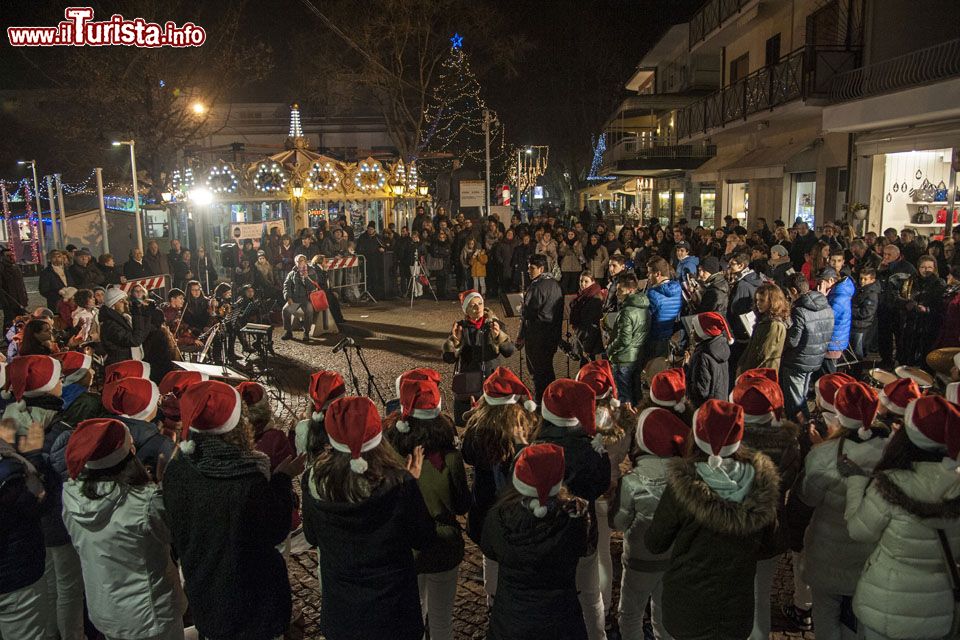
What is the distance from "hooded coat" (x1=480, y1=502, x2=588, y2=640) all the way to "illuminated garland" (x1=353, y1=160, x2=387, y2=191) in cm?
1836

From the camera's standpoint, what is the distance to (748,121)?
20.3 meters

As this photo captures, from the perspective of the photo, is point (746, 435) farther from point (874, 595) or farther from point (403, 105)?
point (403, 105)

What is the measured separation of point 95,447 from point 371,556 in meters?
1.33

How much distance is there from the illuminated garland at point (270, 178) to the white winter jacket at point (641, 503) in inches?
674

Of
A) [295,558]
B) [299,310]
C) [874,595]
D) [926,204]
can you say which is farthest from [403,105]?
[874,595]

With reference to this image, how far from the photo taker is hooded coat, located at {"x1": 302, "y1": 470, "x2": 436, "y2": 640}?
3.18 m

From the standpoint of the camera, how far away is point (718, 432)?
3.20 metres

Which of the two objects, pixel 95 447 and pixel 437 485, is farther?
pixel 437 485

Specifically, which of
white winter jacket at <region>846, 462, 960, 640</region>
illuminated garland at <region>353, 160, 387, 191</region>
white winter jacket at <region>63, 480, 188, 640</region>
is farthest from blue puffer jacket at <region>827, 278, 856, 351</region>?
illuminated garland at <region>353, 160, 387, 191</region>

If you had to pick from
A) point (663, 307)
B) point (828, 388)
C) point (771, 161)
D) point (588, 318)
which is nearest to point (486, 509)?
point (828, 388)

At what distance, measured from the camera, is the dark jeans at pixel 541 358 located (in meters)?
8.48

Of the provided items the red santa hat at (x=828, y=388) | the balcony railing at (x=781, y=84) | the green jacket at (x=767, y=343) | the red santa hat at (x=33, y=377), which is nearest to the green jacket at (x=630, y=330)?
the green jacket at (x=767, y=343)

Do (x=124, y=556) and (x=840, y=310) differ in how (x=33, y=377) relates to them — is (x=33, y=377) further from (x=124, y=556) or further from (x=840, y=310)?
(x=840, y=310)

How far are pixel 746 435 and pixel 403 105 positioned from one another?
91.4 ft
